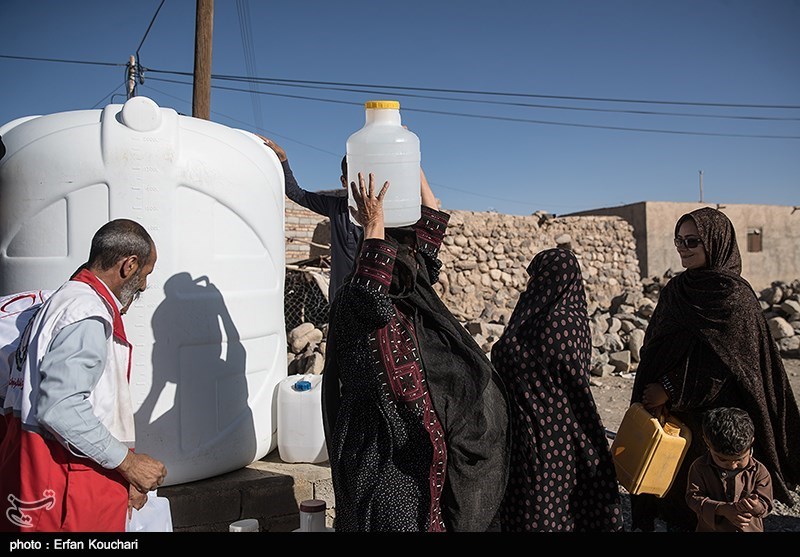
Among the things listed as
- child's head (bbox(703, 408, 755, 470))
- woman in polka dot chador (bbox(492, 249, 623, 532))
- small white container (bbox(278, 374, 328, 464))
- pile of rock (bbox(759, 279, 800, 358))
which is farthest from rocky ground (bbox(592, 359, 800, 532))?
small white container (bbox(278, 374, 328, 464))

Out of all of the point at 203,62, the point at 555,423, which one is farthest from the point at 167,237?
the point at 203,62

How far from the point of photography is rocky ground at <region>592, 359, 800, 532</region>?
3465 millimetres

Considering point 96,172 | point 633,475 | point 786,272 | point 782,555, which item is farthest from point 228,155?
point 786,272

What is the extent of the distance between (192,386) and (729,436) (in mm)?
2131

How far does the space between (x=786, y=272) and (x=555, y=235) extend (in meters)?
7.81

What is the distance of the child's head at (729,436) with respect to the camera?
93.2 inches

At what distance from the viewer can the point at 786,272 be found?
1670cm

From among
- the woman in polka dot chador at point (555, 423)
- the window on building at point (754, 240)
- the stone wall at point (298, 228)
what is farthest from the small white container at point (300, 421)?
the window on building at point (754, 240)

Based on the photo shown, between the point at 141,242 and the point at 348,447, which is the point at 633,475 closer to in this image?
the point at 348,447

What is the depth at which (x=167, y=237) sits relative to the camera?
2455 mm

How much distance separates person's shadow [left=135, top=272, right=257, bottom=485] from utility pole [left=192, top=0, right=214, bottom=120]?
3.26 meters

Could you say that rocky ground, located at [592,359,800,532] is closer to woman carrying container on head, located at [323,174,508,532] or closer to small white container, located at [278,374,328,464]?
small white container, located at [278,374,328,464]

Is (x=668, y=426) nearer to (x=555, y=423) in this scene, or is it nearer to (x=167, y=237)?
(x=555, y=423)

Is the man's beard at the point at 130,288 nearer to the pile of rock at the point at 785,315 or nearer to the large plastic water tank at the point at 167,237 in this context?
the large plastic water tank at the point at 167,237
